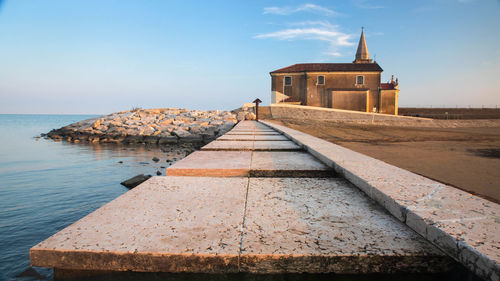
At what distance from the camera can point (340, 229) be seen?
5.00 ft

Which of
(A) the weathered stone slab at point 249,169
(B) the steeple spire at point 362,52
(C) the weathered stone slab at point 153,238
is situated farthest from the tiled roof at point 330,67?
(C) the weathered stone slab at point 153,238

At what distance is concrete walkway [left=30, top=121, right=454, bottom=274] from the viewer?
125 cm

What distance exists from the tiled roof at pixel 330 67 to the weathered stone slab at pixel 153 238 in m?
33.1

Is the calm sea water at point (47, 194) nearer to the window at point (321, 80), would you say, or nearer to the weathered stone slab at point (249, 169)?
the weathered stone slab at point (249, 169)

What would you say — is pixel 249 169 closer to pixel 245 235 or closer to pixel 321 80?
pixel 245 235

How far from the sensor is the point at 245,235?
145 cm

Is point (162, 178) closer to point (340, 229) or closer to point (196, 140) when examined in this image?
point (340, 229)

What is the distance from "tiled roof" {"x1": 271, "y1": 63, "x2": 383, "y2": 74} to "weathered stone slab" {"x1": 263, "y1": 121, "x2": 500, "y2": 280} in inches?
1276

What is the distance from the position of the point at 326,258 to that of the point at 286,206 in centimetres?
67

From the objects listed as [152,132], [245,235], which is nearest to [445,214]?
[245,235]

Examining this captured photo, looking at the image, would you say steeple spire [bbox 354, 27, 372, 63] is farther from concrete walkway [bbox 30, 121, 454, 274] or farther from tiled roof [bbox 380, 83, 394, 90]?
concrete walkway [bbox 30, 121, 454, 274]

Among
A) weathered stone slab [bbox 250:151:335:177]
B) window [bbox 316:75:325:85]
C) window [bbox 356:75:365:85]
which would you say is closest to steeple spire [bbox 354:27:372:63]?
window [bbox 356:75:365:85]

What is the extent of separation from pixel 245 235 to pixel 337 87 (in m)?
33.7

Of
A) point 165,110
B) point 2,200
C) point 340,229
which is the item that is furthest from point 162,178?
point 165,110
